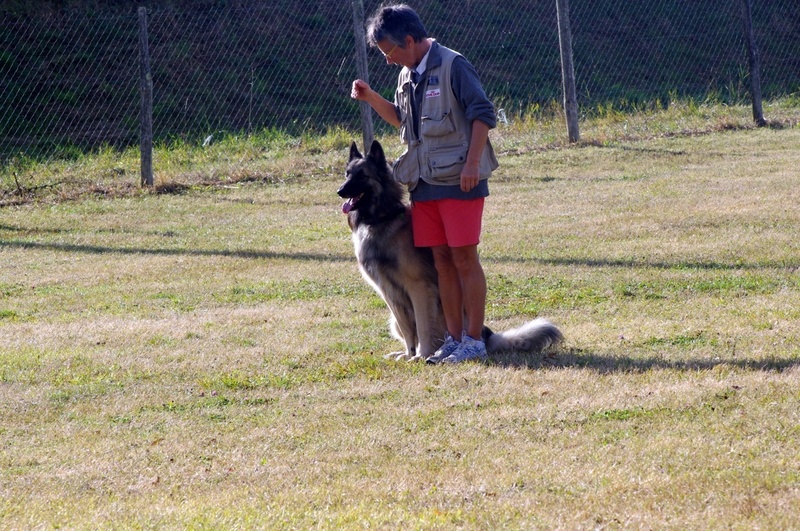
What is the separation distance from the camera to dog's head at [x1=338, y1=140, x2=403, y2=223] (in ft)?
19.3

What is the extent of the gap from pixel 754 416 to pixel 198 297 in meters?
4.70

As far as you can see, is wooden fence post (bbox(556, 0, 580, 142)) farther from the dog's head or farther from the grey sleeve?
the grey sleeve

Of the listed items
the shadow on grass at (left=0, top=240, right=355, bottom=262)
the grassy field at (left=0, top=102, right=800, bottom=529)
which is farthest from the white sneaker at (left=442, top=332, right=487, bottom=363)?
the shadow on grass at (left=0, top=240, right=355, bottom=262)

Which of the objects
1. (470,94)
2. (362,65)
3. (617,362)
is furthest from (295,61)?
(617,362)

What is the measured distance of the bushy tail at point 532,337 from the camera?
5.69 meters

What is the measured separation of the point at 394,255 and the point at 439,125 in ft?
2.86

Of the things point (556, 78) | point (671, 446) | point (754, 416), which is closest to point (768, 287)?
point (754, 416)

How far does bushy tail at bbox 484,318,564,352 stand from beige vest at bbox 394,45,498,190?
95 cm

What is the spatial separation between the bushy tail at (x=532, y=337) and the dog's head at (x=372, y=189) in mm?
1009

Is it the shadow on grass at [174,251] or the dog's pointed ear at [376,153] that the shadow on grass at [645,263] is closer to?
the shadow on grass at [174,251]

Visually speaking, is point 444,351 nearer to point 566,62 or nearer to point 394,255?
point 394,255

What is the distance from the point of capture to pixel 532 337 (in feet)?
18.7

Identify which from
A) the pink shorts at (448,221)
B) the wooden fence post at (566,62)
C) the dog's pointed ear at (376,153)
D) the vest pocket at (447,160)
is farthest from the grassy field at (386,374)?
the wooden fence post at (566,62)

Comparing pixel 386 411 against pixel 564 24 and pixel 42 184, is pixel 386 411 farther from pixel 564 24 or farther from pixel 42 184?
pixel 564 24
